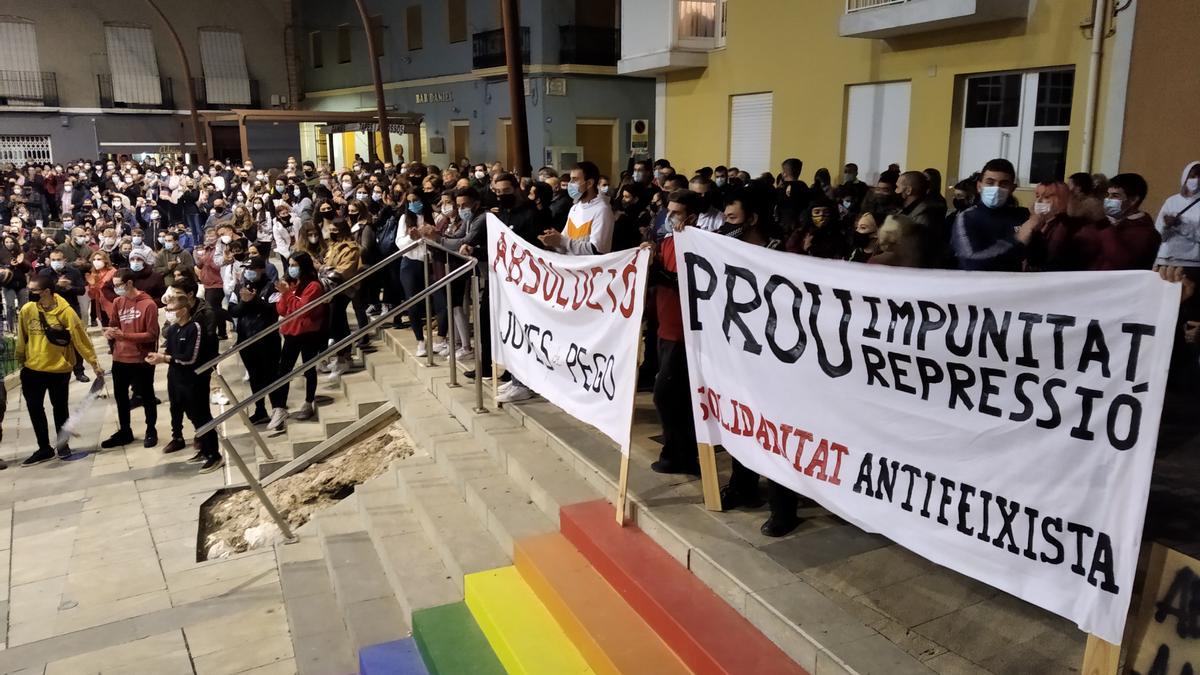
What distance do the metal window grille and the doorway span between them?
2401cm

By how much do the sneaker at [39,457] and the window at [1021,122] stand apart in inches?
468

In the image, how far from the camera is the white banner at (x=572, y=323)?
15.1 feet

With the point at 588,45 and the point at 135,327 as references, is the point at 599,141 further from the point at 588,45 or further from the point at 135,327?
the point at 135,327

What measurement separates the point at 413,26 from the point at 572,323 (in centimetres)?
2942

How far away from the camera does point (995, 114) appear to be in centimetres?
1113

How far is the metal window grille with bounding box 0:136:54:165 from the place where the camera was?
34500 millimetres

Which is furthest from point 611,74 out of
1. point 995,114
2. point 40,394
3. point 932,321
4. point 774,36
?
point 932,321

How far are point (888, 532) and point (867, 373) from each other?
0.66m

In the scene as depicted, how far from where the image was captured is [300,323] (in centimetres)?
889

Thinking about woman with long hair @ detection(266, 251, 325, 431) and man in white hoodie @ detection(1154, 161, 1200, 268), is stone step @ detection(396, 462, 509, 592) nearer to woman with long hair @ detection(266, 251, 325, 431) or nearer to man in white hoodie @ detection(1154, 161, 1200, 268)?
woman with long hair @ detection(266, 251, 325, 431)

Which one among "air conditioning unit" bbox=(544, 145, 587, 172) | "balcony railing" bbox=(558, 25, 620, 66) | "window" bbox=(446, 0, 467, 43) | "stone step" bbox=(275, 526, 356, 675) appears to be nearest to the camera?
"stone step" bbox=(275, 526, 356, 675)

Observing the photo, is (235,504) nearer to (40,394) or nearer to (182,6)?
(40,394)

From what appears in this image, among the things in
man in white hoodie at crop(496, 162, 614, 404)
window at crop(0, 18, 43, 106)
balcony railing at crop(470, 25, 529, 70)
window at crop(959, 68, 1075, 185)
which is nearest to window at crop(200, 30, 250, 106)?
window at crop(0, 18, 43, 106)

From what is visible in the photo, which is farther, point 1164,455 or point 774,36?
point 774,36
